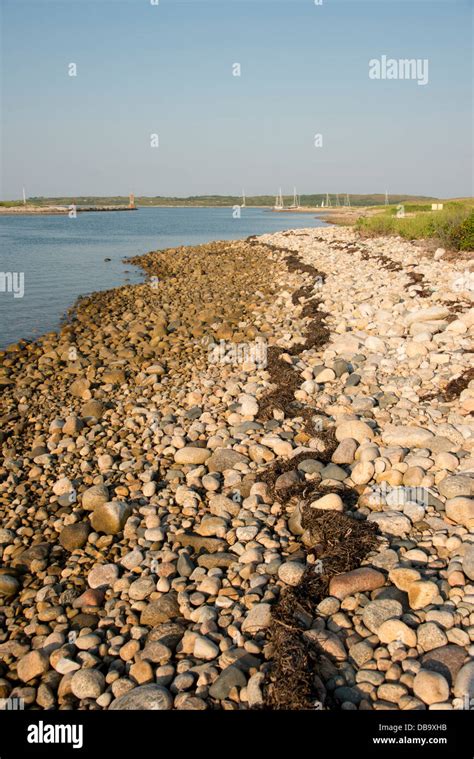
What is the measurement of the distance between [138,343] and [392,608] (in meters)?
9.08

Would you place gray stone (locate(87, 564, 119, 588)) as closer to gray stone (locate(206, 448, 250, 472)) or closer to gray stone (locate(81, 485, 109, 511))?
gray stone (locate(81, 485, 109, 511))

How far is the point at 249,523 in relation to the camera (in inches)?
201

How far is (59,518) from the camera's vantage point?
18.9 feet

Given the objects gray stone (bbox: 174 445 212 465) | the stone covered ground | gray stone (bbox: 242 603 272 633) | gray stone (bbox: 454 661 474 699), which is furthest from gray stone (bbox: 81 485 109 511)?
gray stone (bbox: 454 661 474 699)

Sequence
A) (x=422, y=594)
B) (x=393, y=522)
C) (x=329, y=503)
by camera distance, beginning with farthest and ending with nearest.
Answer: (x=329, y=503) → (x=393, y=522) → (x=422, y=594)

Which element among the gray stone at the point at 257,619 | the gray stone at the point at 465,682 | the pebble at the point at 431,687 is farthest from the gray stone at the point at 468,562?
the gray stone at the point at 257,619

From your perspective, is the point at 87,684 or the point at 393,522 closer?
the point at 87,684

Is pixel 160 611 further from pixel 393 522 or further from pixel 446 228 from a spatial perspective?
pixel 446 228

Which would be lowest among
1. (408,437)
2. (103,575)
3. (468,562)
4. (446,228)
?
(103,575)

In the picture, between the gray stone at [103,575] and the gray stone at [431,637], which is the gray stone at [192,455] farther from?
the gray stone at [431,637]

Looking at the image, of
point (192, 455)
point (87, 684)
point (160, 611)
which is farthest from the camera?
point (192, 455)

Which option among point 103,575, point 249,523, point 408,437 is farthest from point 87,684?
point 408,437
